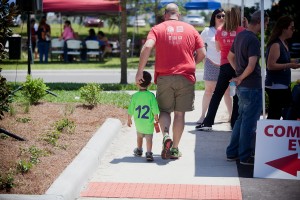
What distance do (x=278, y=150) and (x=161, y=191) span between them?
5.16 ft

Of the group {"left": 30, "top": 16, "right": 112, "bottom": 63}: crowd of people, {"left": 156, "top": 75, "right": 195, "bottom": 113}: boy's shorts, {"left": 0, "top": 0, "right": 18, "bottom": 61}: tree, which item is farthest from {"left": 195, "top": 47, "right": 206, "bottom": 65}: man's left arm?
{"left": 30, "top": 16, "right": 112, "bottom": 63}: crowd of people

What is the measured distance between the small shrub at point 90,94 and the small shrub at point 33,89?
752 mm

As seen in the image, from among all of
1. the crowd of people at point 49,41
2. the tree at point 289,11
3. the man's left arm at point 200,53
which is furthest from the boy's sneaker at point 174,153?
the tree at point 289,11

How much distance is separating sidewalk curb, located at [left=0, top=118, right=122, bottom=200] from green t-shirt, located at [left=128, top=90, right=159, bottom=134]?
66 centimetres

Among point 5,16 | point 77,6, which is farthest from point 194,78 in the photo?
point 77,6

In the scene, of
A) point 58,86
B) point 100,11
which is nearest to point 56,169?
point 58,86

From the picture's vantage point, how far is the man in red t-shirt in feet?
28.0

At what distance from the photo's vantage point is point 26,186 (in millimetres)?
6637

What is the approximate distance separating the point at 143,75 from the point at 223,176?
1720 millimetres

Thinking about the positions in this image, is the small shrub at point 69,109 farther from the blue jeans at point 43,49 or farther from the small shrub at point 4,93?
the blue jeans at point 43,49

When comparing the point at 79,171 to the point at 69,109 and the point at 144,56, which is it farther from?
the point at 69,109

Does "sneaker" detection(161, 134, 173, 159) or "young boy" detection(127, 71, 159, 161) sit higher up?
"young boy" detection(127, 71, 159, 161)

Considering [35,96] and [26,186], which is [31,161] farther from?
[35,96]

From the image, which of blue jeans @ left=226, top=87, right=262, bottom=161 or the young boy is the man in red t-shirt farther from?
blue jeans @ left=226, top=87, right=262, bottom=161
